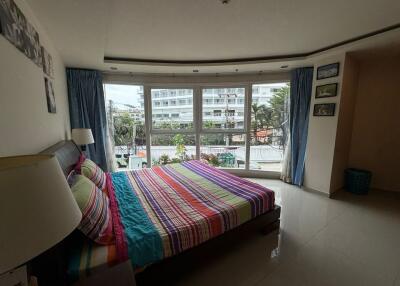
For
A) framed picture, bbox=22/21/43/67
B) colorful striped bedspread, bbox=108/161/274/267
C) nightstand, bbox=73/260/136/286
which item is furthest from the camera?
framed picture, bbox=22/21/43/67

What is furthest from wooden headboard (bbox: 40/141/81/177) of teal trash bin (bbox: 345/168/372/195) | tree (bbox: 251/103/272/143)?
teal trash bin (bbox: 345/168/372/195)

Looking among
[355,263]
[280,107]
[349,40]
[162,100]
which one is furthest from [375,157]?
[162,100]

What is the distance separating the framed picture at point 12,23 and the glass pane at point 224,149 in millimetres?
Answer: 3361

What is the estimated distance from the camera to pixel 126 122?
162 inches

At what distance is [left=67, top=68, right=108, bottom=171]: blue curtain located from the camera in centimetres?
338

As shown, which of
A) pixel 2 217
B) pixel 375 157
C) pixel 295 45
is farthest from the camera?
pixel 375 157

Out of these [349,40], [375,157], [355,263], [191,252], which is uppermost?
[349,40]

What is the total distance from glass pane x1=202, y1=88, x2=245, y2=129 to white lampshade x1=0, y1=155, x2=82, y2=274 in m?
3.85

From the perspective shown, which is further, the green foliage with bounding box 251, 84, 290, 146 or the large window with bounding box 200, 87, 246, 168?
the large window with bounding box 200, 87, 246, 168

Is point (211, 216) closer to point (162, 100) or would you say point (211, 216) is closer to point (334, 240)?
point (334, 240)

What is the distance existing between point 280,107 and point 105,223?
3.76 meters

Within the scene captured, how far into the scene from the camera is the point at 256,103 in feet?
13.5

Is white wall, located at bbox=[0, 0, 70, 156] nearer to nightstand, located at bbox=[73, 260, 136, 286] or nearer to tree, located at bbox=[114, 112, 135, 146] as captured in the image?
nightstand, located at bbox=[73, 260, 136, 286]

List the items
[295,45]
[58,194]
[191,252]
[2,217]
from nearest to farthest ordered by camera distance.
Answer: [2,217]
[58,194]
[191,252]
[295,45]
